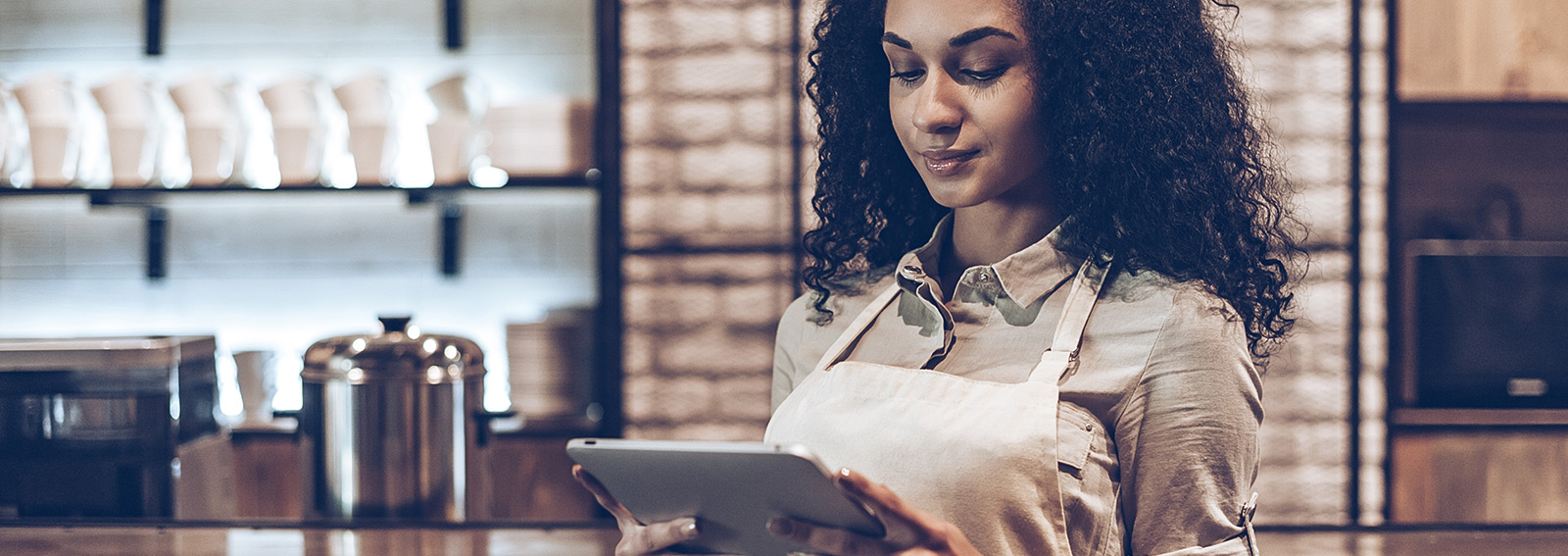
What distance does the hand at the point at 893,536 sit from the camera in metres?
0.82

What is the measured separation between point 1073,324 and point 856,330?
231 millimetres

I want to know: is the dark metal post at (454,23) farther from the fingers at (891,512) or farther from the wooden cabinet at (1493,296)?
the fingers at (891,512)

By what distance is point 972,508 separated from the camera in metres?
0.93

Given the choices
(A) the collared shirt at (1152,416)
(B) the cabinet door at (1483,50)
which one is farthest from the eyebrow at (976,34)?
(B) the cabinet door at (1483,50)

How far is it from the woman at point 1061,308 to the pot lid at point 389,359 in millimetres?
629

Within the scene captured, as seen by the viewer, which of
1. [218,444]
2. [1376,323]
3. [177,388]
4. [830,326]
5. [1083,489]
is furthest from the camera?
[1376,323]

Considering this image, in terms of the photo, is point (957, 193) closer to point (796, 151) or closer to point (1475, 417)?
point (796, 151)

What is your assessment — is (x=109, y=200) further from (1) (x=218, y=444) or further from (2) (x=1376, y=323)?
(2) (x=1376, y=323)

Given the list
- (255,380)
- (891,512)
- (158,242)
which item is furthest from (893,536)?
(158,242)

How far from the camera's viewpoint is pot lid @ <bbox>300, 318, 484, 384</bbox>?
1.50 meters

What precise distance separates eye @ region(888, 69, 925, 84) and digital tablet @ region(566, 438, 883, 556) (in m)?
0.41

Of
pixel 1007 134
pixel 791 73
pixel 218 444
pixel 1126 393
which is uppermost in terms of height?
pixel 791 73

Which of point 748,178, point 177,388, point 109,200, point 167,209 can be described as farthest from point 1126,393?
point 167,209

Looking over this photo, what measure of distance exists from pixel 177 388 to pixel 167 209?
1565mm
